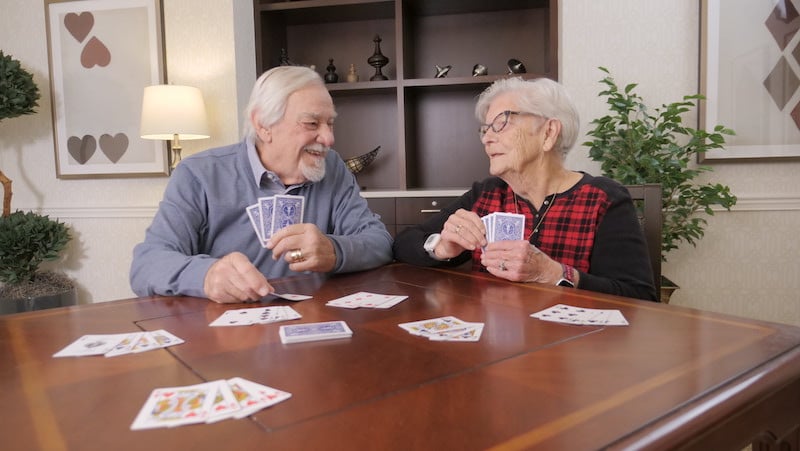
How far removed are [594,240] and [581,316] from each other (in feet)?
2.04

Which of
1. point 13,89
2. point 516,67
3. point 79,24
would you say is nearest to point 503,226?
point 516,67

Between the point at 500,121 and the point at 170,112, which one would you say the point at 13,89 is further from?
the point at 500,121

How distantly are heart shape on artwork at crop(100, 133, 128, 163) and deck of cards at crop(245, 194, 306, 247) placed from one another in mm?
2706

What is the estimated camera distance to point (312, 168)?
184cm

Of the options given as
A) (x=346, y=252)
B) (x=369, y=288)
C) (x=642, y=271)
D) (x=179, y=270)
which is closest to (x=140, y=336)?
(x=179, y=270)

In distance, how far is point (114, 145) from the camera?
373cm

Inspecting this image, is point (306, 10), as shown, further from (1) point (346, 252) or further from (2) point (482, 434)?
(2) point (482, 434)

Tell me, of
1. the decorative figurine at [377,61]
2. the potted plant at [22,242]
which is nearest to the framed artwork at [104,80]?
the potted plant at [22,242]

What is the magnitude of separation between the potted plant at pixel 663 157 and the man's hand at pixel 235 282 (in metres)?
2.19

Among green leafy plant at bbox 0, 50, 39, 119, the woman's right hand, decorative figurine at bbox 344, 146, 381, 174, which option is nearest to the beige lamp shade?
green leafy plant at bbox 0, 50, 39, 119

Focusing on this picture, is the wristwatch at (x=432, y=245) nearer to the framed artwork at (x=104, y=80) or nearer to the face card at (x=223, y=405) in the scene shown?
the face card at (x=223, y=405)

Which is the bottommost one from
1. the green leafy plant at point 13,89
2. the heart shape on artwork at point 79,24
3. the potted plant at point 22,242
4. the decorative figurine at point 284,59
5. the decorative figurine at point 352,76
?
the potted plant at point 22,242

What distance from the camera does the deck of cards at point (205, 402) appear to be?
0.60 metres

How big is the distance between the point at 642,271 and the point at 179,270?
1225mm
